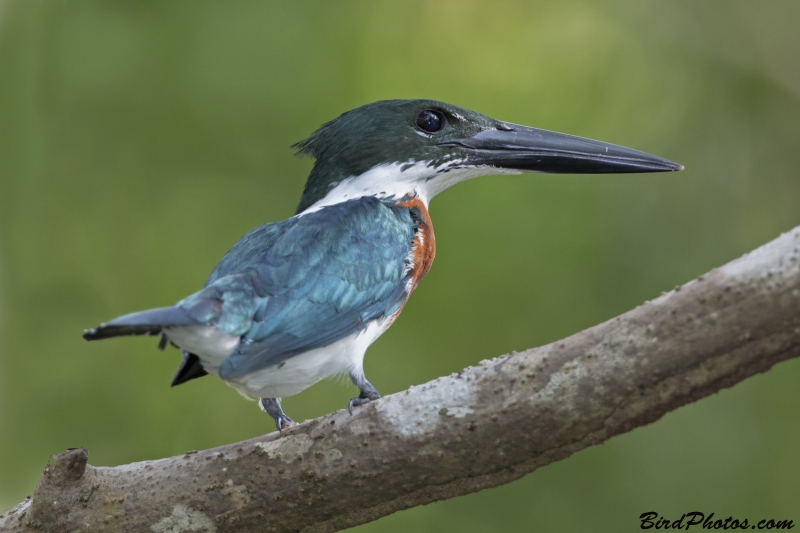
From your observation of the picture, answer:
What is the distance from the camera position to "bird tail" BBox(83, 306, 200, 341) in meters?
2.59

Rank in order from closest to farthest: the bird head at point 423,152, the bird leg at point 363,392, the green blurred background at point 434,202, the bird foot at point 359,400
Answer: the bird foot at point 359,400, the bird leg at point 363,392, the bird head at point 423,152, the green blurred background at point 434,202

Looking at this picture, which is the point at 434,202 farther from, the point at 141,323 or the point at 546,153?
the point at 141,323

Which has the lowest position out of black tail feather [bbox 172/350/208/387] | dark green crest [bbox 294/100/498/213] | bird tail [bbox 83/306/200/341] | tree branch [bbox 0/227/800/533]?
tree branch [bbox 0/227/800/533]

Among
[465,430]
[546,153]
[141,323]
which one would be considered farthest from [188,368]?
[546,153]

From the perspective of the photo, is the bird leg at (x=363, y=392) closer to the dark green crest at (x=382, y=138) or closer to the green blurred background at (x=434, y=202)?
the dark green crest at (x=382, y=138)

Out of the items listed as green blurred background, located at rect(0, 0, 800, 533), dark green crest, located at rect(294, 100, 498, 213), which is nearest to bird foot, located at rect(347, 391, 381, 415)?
dark green crest, located at rect(294, 100, 498, 213)

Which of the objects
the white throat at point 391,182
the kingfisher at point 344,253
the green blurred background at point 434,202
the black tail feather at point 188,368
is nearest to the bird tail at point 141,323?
the kingfisher at point 344,253

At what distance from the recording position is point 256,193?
17.7 feet

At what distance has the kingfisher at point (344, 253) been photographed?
10.1 ft

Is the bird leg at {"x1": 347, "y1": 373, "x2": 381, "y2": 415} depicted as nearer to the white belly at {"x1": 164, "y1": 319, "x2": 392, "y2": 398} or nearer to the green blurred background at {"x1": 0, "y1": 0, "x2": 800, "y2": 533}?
the white belly at {"x1": 164, "y1": 319, "x2": 392, "y2": 398}

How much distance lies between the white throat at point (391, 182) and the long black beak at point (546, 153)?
84mm

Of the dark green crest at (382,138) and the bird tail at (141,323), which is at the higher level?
the dark green crest at (382,138)

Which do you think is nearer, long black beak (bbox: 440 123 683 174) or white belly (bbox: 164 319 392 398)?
white belly (bbox: 164 319 392 398)

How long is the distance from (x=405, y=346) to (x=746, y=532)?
6.42ft
